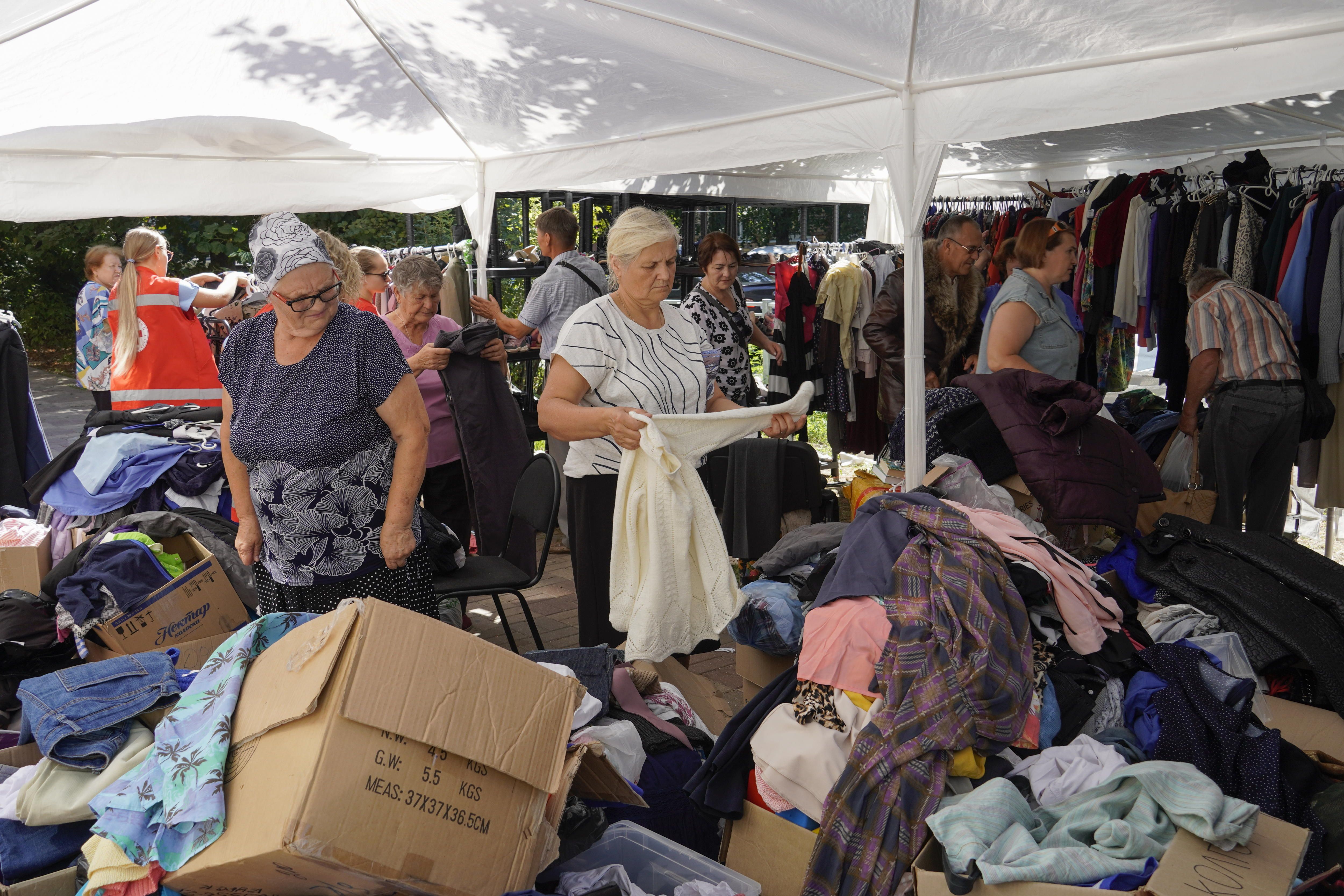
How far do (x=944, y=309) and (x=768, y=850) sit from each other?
431cm

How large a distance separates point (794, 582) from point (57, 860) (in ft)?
7.28

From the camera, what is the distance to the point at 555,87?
4.81m

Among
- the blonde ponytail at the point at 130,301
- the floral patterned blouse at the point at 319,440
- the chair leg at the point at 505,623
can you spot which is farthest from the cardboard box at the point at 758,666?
the blonde ponytail at the point at 130,301

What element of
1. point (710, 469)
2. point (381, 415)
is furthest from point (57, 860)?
point (710, 469)

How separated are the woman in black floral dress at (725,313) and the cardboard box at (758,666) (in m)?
2.68

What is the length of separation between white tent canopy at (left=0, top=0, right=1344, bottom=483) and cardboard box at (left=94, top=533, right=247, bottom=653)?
7.29ft

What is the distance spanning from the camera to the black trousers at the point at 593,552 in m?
3.26

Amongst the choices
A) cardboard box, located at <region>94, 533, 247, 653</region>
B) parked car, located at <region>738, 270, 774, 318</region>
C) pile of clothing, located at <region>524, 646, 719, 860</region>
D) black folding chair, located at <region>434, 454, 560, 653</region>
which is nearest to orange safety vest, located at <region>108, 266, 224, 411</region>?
cardboard box, located at <region>94, 533, 247, 653</region>

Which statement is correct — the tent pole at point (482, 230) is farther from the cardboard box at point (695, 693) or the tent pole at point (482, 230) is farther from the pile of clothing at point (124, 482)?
the cardboard box at point (695, 693)

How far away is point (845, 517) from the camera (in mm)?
5664

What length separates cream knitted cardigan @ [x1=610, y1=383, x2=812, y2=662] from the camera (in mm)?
2926

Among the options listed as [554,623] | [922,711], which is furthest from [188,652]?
[922,711]

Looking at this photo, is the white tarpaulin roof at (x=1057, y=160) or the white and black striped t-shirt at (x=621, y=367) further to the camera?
the white tarpaulin roof at (x=1057, y=160)

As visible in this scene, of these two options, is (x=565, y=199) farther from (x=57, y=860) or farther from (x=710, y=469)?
(x=57, y=860)
